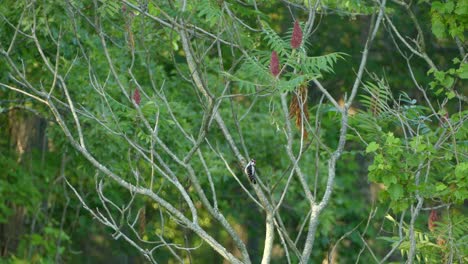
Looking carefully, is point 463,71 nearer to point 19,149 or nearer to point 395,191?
point 395,191

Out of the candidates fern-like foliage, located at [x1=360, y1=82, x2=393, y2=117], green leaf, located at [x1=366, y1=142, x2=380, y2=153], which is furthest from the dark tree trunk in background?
green leaf, located at [x1=366, y1=142, x2=380, y2=153]

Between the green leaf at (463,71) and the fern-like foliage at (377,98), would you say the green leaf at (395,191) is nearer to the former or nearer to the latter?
the fern-like foliage at (377,98)

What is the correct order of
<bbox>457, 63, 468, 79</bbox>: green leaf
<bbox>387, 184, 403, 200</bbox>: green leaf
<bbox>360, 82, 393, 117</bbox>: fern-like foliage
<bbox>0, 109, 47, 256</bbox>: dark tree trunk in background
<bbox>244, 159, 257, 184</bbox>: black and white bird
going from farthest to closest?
1. <bbox>0, 109, 47, 256</bbox>: dark tree trunk in background
2. <bbox>457, 63, 468, 79</bbox>: green leaf
3. <bbox>360, 82, 393, 117</bbox>: fern-like foliage
4. <bbox>387, 184, 403, 200</bbox>: green leaf
5. <bbox>244, 159, 257, 184</bbox>: black and white bird

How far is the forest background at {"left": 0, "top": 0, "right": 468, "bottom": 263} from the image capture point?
21.9 ft

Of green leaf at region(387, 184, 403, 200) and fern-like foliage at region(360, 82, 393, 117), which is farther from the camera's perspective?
fern-like foliage at region(360, 82, 393, 117)

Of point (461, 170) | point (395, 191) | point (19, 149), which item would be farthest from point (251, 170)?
point (19, 149)

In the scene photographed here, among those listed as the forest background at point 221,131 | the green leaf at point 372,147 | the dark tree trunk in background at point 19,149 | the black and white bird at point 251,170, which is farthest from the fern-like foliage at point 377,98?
the dark tree trunk in background at point 19,149

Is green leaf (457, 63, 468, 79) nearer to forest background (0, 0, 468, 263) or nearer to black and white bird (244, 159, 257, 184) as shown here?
forest background (0, 0, 468, 263)

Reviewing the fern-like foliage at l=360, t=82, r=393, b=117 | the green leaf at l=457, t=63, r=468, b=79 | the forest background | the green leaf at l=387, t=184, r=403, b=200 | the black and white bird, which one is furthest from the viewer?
the green leaf at l=457, t=63, r=468, b=79

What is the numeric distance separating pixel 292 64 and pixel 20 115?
36.7 feet

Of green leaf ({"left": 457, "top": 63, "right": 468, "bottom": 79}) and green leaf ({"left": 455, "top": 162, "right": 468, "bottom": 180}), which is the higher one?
green leaf ({"left": 457, "top": 63, "right": 468, "bottom": 79})

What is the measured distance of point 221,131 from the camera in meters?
15.9

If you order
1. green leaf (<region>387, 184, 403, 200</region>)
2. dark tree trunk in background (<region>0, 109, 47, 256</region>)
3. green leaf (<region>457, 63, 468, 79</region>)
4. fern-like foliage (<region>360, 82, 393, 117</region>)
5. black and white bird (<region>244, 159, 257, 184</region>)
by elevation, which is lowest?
dark tree trunk in background (<region>0, 109, 47, 256</region>)

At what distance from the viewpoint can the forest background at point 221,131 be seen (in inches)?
263
